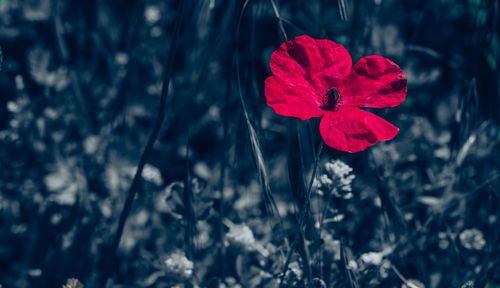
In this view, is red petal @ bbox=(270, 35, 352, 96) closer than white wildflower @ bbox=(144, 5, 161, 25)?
Yes

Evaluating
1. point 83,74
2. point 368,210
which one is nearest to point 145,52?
point 83,74

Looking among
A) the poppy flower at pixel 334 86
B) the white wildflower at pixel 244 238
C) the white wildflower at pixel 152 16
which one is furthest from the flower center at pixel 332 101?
the white wildflower at pixel 152 16

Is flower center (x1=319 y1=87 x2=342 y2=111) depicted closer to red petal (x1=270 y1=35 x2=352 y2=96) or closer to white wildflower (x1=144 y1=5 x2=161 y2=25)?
red petal (x1=270 y1=35 x2=352 y2=96)

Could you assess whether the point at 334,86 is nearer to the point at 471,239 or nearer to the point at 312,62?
the point at 312,62

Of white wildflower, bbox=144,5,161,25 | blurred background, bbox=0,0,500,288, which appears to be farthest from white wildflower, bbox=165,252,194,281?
white wildflower, bbox=144,5,161,25

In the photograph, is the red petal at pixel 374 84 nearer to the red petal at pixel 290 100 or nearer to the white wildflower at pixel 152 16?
the red petal at pixel 290 100

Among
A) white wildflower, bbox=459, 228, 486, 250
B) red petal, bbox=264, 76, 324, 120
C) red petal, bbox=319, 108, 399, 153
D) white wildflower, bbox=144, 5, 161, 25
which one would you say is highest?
red petal, bbox=264, 76, 324, 120

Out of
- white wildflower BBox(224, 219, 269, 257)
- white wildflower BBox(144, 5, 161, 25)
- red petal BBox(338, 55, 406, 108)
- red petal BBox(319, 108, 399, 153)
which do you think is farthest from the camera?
white wildflower BBox(144, 5, 161, 25)

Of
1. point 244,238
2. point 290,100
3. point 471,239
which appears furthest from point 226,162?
point 471,239
